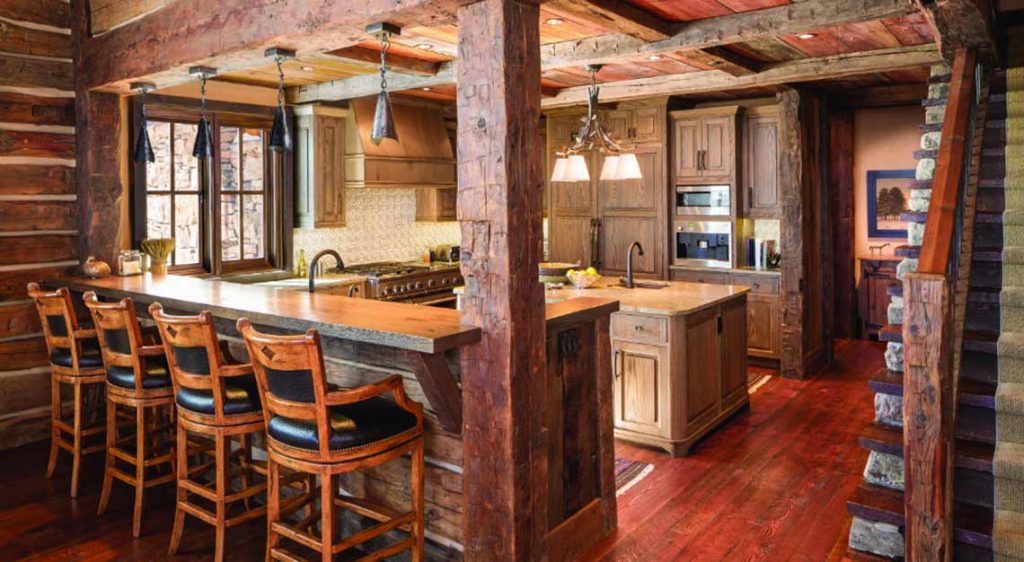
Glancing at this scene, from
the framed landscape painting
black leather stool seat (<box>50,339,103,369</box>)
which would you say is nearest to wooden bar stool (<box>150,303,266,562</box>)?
black leather stool seat (<box>50,339,103,369</box>)

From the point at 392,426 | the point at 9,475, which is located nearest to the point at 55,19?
the point at 9,475

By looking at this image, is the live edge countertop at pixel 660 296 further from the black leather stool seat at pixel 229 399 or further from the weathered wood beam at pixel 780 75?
the black leather stool seat at pixel 229 399

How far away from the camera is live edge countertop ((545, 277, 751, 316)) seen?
4.88 m

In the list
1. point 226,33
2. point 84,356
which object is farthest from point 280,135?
point 84,356

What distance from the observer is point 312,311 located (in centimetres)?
343

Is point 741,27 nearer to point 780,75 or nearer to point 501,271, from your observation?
point 780,75

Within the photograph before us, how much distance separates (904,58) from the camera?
545 centimetres

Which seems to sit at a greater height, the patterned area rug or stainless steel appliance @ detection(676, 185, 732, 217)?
stainless steel appliance @ detection(676, 185, 732, 217)

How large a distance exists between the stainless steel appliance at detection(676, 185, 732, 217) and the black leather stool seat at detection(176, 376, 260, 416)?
5555mm

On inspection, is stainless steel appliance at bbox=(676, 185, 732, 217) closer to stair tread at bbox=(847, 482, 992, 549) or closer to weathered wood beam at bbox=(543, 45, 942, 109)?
weathered wood beam at bbox=(543, 45, 942, 109)

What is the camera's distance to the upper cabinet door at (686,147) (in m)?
7.80

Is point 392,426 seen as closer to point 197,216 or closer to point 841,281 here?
point 197,216

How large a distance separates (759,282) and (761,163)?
4.05 ft

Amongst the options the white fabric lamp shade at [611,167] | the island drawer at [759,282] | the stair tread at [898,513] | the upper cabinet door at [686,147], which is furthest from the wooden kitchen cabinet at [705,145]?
the stair tread at [898,513]
